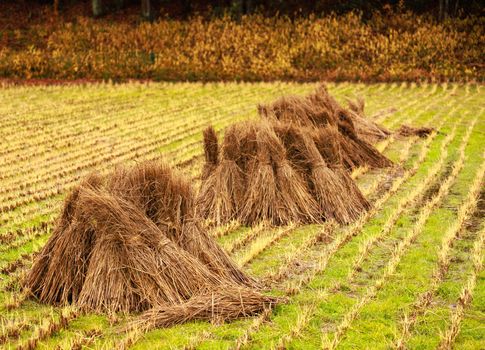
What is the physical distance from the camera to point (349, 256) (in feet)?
26.2

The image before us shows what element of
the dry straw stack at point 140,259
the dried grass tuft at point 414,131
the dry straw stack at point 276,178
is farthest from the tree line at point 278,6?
the dry straw stack at point 140,259

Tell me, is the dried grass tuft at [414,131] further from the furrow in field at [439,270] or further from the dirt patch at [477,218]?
the dirt patch at [477,218]

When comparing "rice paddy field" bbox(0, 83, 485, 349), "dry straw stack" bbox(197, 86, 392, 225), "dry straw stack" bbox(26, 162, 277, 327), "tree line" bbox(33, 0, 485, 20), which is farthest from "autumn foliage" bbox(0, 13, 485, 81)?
"dry straw stack" bbox(26, 162, 277, 327)

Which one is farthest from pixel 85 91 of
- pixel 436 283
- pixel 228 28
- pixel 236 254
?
pixel 436 283

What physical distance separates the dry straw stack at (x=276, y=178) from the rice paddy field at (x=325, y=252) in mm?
372

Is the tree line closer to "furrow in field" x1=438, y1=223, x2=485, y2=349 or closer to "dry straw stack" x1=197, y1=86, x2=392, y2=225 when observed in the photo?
"dry straw stack" x1=197, y1=86, x2=392, y2=225

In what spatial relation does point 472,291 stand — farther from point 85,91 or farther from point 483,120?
point 85,91

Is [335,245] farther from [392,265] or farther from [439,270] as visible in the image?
[439,270]

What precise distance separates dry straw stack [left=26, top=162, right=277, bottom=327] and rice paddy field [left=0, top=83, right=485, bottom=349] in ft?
0.58

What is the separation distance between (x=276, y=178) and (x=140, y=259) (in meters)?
3.61

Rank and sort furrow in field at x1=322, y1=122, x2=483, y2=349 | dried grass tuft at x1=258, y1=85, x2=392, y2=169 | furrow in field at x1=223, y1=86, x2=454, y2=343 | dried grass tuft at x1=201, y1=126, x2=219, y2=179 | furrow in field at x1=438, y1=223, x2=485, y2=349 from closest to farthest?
furrow in field at x1=438, y1=223, x2=485, y2=349 < furrow in field at x1=322, y1=122, x2=483, y2=349 < furrow in field at x1=223, y1=86, x2=454, y2=343 < dried grass tuft at x1=201, y1=126, x2=219, y2=179 < dried grass tuft at x1=258, y1=85, x2=392, y2=169

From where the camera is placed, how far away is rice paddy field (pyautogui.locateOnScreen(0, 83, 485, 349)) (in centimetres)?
585

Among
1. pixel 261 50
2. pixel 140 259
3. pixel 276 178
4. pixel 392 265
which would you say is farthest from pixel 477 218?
pixel 261 50

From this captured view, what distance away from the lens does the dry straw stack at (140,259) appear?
638 centimetres
